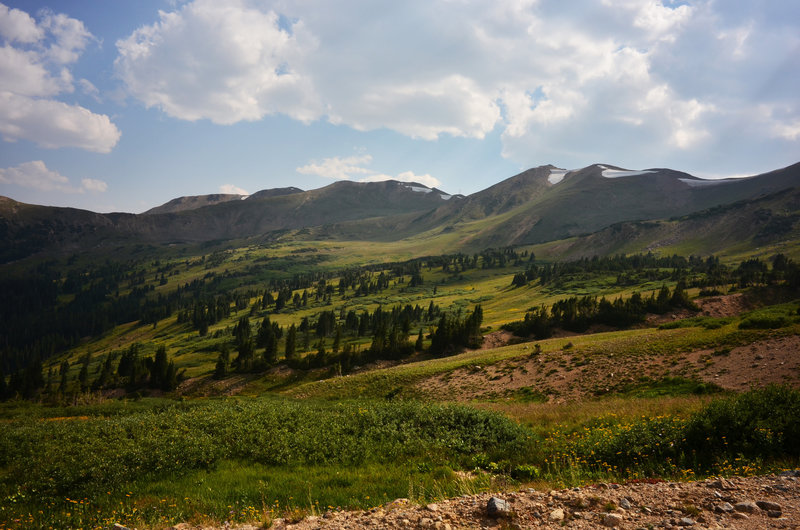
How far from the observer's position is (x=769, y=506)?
8289mm

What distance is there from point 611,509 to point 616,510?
5.5 inches

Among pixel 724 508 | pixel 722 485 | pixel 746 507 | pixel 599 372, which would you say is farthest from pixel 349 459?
pixel 599 372

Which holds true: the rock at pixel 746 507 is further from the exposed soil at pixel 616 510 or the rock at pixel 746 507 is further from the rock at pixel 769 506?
the rock at pixel 769 506

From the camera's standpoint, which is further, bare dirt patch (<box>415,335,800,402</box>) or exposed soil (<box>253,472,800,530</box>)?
bare dirt patch (<box>415,335,800,402</box>)

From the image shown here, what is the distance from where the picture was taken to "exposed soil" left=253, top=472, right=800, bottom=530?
26.8 feet

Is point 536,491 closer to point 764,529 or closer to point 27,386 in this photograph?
point 764,529

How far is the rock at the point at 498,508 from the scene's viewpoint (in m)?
9.01

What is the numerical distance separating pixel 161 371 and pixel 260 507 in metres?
96.6

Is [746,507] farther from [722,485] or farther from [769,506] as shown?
[722,485]

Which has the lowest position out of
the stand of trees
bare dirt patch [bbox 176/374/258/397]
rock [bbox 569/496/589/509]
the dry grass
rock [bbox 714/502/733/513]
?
bare dirt patch [bbox 176/374/258/397]

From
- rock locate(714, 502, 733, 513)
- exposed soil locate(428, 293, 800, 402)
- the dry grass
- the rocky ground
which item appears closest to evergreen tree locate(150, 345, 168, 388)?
exposed soil locate(428, 293, 800, 402)

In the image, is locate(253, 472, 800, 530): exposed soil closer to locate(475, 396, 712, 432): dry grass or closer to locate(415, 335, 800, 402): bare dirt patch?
locate(475, 396, 712, 432): dry grass

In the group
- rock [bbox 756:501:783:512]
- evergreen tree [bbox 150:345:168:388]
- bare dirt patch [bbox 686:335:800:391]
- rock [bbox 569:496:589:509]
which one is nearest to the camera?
rock [bbox 756:501:783:512]

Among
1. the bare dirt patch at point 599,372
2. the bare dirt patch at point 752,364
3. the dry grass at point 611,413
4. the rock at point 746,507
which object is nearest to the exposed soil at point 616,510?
the rock at point 746,507
